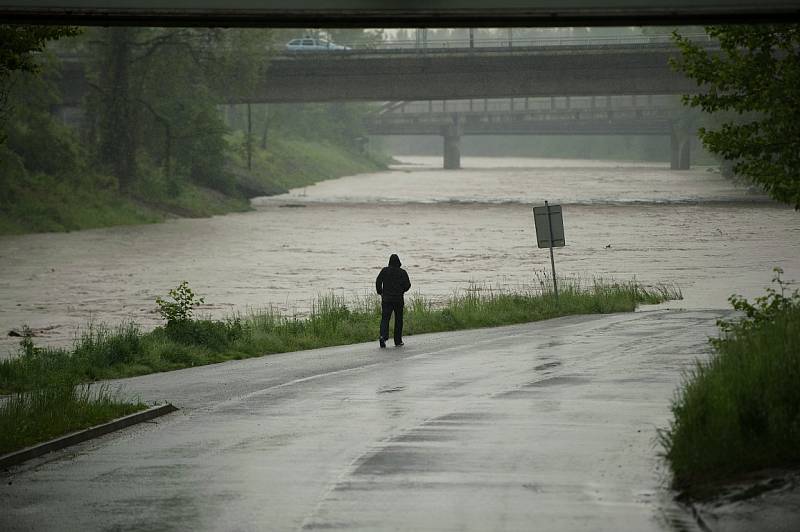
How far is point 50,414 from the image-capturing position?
16438 mm

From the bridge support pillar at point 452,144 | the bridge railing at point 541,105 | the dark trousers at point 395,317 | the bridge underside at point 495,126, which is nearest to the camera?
the dark trousers at point 395,317

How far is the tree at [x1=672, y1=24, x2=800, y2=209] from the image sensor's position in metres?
15.9

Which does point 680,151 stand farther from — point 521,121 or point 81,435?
point 81,435

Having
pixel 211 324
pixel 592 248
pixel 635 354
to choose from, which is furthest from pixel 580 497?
pixel 592 248

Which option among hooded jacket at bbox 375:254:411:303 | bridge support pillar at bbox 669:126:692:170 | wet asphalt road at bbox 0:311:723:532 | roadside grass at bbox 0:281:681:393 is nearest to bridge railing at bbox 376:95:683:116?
bridge support pillar at bbox 669:126:692:170

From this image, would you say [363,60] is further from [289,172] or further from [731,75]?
[731,75]

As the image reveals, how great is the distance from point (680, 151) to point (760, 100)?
4838 inches

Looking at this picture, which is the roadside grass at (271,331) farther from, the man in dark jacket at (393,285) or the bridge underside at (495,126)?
the bridge underside at (495,126)

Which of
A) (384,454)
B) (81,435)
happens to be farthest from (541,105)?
(384,454)

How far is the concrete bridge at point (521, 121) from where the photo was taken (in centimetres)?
14625

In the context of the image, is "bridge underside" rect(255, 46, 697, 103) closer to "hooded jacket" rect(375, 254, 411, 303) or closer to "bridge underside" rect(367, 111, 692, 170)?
"hooded jacket" rect(375, 254, 411, 303)

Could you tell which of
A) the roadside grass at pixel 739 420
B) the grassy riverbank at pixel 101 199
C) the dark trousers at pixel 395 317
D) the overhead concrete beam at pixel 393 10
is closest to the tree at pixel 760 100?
the roadside grass at pixel 739 420

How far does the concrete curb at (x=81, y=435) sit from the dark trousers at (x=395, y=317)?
795 centimetres

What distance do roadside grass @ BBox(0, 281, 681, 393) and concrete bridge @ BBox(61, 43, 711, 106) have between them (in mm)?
34275
